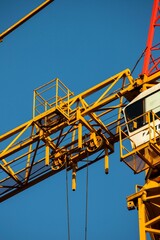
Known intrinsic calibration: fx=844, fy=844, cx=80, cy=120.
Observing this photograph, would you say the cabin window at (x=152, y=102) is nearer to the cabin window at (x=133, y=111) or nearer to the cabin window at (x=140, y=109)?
the cabin window at (x=140, y=109)

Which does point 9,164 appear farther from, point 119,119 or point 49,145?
point 119,119

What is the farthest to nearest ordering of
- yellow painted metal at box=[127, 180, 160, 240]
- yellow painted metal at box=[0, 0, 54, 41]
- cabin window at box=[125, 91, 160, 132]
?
yellow painted metal at box=[0, 0, 54, 41] → cabin window at box=[125, 91, 160, 132] → yellow painted metal at box=[127, 180, 160, 240]

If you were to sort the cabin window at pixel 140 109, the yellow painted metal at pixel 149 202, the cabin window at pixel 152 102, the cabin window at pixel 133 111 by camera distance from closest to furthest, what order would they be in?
the yellow painted metal at pixel 149 202 → the cabin window at pixel 140 109 → the cabin window at pixel 152 102 → the cabin window at pixel 133 111

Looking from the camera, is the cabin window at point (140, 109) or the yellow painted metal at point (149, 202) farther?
the cabin window at point (140, 109)

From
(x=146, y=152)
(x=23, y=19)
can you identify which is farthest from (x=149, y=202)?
(x=23, y=19)

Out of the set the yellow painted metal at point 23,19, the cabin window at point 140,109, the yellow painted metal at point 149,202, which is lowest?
the yellow painted metal at point 149,202

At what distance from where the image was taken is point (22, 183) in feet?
133

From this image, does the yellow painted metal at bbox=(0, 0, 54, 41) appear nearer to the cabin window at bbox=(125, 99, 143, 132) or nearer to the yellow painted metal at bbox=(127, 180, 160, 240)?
the cabin window at bbox=(125, 99, 143, 132)

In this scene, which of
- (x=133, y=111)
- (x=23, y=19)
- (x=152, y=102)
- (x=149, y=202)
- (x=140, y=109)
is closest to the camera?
(x=149, y=202)

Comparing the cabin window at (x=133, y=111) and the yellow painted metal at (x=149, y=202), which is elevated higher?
the cabin window at (x=133, y=111)

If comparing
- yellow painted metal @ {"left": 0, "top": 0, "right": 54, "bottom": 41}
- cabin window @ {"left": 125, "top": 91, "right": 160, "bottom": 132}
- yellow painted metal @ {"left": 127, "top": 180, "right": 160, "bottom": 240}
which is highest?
yellow painted metal @ {"left": 0, "top": 0, "right": 54, "bottom": 41}

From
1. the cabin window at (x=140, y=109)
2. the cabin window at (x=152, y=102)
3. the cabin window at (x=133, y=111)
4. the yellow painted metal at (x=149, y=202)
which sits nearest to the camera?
the yellow painted metal at (x=149, y=202)

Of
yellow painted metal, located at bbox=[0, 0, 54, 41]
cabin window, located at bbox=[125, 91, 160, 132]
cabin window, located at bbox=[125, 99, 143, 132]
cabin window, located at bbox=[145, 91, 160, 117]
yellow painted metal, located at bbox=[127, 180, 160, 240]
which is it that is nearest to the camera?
yellow painted metal, located at bbox=[127, 180, 160, 240]

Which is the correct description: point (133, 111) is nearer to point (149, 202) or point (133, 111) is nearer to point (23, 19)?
point (149, 202)
